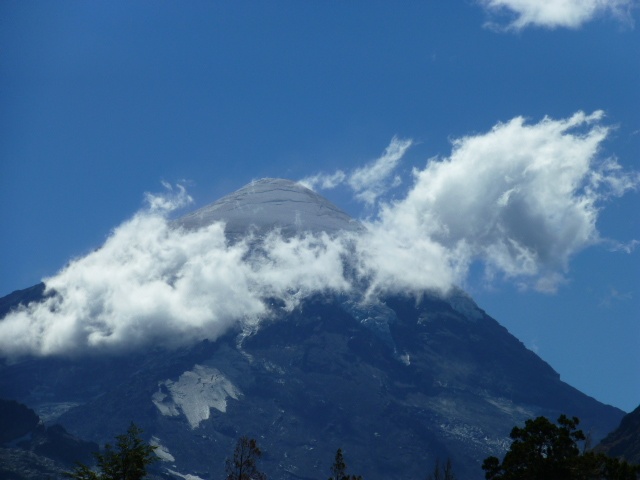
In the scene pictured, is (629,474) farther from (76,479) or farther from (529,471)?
(76,479)

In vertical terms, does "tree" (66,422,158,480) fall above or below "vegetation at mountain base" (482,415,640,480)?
below

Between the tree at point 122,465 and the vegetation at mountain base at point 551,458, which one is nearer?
the vegetation at mountain base at point 551,458

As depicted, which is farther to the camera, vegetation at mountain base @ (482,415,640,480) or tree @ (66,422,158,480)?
tree @ (66,422,158,480)

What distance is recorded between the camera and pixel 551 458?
99.8 metres

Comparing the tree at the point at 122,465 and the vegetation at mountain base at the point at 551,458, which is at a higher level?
the vegetation at mountain base at the point at 551,458

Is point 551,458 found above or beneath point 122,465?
above

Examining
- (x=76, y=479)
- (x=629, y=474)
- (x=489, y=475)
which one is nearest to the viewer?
(x=629, y=474)

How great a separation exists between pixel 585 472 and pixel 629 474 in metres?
4.63

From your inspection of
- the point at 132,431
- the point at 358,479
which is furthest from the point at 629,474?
the point at 132,431

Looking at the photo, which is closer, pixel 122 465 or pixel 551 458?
pixel 551 458

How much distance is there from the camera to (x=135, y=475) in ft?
333

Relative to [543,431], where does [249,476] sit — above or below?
below

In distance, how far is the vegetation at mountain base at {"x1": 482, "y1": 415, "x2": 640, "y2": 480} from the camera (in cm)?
9519

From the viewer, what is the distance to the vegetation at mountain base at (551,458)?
95.2 m
